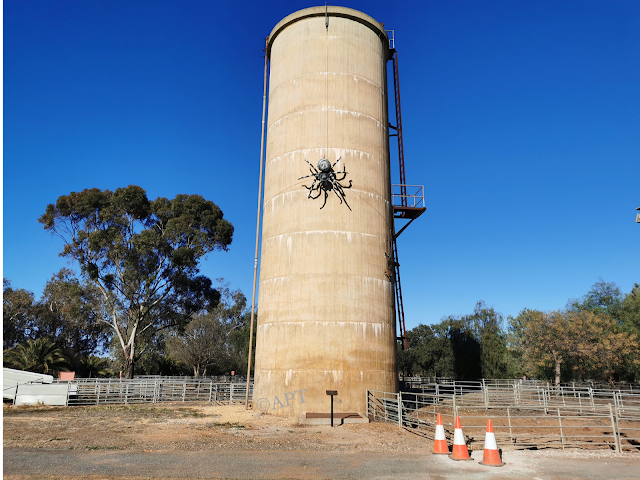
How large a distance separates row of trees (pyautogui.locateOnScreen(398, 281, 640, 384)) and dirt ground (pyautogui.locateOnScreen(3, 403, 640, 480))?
27827 millimetres

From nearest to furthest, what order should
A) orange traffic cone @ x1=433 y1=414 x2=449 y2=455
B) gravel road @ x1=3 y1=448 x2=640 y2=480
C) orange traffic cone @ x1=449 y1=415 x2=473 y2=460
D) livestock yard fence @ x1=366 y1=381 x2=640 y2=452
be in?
gravel road @ x1=3 y1=448 x2=640 y2=480 < orange traffic cone @ x1=449 y1=415 x2=473 y2=460 < orange traffic cone @ x1=433 y1=414 x2=449 y2=455 < livestock yard fence @ x1=366 y1=381 x2=640 y2=452

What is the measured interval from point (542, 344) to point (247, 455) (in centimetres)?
3478

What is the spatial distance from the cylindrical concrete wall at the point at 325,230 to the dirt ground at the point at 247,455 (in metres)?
3.28

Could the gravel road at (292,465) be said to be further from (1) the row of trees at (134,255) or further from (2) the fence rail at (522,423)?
(1) the row of trees at (134,255)

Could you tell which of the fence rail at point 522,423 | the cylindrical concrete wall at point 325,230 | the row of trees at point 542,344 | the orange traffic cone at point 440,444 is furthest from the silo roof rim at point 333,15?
the row of trees at point 542,344

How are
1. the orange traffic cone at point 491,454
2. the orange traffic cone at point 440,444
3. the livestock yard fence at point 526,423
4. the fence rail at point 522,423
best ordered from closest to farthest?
1. the orange traffic cone at point 491,454
2. the orange traffic cone at point 440,444
3. the livestock yard fence at point 526,423
4. the fence rail at point 522,423

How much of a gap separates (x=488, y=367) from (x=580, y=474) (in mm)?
47140

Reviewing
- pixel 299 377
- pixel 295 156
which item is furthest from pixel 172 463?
pixel 295 156

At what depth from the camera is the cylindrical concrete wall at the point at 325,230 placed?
20844mm

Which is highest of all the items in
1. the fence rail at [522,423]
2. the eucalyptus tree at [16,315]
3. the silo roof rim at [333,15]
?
the silo roof rim at [333,15]

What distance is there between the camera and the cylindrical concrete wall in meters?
20.8

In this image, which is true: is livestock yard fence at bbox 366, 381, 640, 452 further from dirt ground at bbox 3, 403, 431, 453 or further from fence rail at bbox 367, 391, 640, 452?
dirt ground at bbox 3, 403, 431, 453

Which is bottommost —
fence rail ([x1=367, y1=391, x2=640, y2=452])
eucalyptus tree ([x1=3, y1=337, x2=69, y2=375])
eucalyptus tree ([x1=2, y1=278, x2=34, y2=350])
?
fence rail ([x1=367, y1=391, x2=640, y2=452])

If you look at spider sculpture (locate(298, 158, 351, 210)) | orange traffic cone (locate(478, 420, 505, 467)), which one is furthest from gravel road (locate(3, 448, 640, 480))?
spider sculpture (locate(298, 158, 351, 210))
